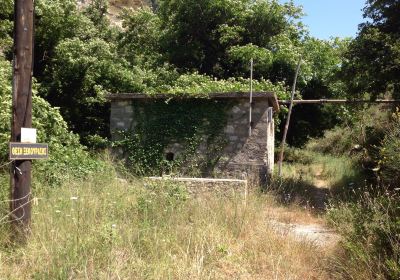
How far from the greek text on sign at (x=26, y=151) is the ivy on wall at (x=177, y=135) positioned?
615 centimetres

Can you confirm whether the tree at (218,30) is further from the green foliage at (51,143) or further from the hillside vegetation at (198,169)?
the green foliage at (51,143)

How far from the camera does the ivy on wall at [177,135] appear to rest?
11.4m

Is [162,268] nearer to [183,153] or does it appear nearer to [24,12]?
[24,12]

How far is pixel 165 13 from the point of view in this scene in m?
21.5

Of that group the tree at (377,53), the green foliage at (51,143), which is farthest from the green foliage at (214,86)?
the green foliage at (51,143)

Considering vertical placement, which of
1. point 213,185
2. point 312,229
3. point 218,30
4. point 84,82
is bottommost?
point 312,229

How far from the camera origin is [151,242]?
4797mm

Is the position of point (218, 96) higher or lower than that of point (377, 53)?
lower

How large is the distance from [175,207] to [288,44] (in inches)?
591

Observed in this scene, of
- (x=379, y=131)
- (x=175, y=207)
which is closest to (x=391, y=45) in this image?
(x=379, y=131)

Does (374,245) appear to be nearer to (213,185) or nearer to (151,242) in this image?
(151,242)

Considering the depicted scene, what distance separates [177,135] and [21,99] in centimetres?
661

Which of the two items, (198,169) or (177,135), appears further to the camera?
(177,135)

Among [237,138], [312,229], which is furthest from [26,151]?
[237,138]
